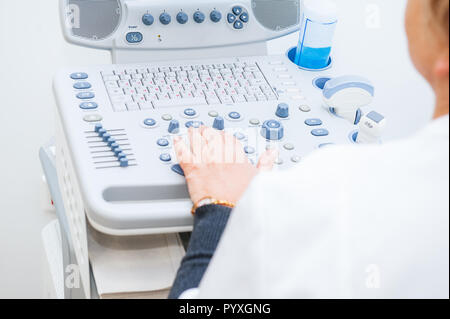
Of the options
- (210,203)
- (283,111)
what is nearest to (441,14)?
(210,203)

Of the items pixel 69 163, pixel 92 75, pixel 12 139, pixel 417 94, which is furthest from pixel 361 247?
pixel 12 139

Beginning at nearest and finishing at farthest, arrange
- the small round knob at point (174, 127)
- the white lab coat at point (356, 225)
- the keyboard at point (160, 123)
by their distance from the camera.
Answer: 1. the white lab coat at point (356, 225)
2. the keyboard at point (160, 123)
3. the small round knob at point (174, 127)

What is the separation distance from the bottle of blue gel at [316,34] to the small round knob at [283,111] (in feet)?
0.61

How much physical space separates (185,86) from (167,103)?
0.06m

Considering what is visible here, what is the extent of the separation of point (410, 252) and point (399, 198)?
46 mm

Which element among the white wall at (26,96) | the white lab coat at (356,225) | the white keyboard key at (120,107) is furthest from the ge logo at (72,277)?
the white lab coat at (356,225)

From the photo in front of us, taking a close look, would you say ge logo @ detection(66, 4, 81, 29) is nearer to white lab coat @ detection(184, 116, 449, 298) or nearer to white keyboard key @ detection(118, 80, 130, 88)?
white keyboard key @ detection(118, 80, 130, 88)

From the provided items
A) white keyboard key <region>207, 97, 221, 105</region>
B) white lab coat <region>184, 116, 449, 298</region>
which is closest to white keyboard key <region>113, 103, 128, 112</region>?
white keyboard key <region>207, 97, 221, 105</region>

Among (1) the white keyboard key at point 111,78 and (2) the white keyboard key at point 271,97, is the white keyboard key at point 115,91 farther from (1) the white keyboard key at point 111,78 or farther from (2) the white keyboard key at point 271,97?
(2) the white keyboard key at point 271,97

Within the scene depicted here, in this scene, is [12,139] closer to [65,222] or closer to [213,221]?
[65,222]

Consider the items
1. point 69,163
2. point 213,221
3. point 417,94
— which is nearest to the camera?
point 213,221

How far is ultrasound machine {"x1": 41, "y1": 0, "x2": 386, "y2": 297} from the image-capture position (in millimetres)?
979

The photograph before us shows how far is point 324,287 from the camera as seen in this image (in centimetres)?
61

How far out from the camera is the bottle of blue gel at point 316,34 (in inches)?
49.8
